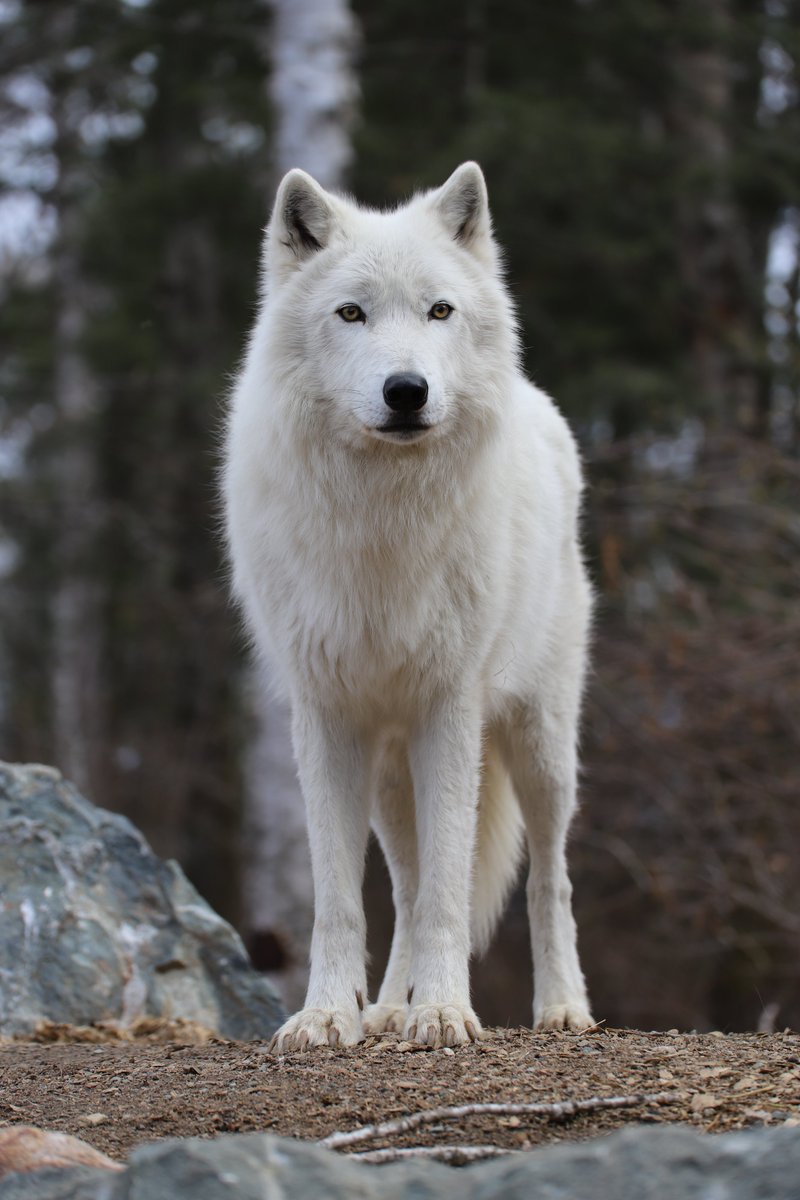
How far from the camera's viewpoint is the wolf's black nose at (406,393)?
11.9 feet

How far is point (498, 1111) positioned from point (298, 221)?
2.73 metres

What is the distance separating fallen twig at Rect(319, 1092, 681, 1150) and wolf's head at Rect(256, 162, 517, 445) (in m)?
1.81

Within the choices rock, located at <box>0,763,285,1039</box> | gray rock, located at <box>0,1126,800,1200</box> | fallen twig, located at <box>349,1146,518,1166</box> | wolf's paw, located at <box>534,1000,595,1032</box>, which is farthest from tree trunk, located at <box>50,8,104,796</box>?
gray rock, located at <box>0,1126,800,1200</box>

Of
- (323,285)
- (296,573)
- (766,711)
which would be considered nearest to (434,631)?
(296,573)

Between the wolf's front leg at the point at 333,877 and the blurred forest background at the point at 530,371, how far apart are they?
4223 millimetres

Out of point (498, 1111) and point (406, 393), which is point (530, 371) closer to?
point (406, 393)

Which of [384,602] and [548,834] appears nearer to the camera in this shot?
[384,602]

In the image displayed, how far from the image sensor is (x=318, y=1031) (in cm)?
366

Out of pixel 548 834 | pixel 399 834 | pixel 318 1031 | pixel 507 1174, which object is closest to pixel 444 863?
pixel 318 1031

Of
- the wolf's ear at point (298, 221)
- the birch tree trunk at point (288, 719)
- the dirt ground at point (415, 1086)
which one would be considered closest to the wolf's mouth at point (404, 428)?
the wolf's ear at point (298, 221)

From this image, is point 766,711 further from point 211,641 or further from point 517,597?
point 211,641

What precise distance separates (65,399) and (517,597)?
39.1 feet

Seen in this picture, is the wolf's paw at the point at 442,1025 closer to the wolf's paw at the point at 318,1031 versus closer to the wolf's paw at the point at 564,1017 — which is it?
the wolf's paw at the point at 318,1031

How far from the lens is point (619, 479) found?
11242 mm
